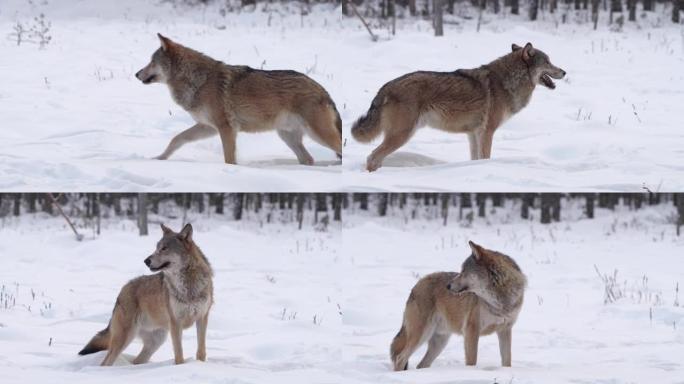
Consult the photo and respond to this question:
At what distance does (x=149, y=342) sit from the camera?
24.8 ft

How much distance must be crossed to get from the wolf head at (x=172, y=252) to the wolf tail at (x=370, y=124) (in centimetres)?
195

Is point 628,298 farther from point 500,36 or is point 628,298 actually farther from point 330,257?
point 500,36

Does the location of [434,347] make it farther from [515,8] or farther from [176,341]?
[515,8]

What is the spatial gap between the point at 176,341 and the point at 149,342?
2.38ft

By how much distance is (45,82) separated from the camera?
1191 cm

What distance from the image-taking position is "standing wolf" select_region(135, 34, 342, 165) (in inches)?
307

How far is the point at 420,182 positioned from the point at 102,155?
3.54 m

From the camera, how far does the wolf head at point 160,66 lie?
8266 millimetres

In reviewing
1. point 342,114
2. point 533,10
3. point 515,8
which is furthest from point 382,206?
point 515,8

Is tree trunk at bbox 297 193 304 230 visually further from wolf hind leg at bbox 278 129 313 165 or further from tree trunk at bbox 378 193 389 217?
wolf hind leg at bbox 278 129 313 165

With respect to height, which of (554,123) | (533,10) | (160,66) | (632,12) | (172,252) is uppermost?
(632,12)

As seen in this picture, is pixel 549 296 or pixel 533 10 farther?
pixel 533 10

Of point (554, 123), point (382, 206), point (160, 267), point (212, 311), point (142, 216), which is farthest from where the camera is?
point (382, 206)

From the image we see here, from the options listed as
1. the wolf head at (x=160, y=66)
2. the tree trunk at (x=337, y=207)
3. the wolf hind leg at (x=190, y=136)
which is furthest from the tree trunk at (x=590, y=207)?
the wolf head at (x=160, y=66)
